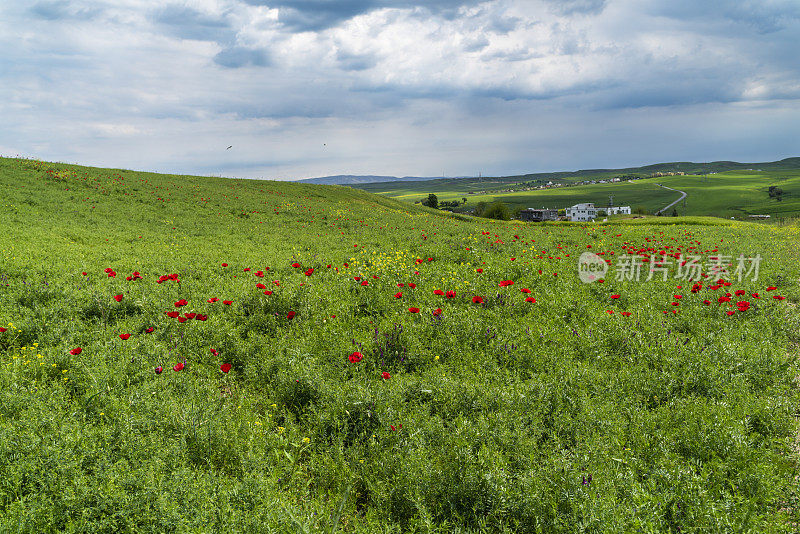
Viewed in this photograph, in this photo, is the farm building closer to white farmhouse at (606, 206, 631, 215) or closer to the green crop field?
white farmhouse at (606, 206, 631, 215)

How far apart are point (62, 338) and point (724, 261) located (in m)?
16.7

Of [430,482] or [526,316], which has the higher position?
[526,316]

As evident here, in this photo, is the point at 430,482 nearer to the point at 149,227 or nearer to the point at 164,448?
the point at 164,448

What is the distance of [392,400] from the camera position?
5078 millimetres

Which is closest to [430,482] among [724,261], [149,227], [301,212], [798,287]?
[798,287]

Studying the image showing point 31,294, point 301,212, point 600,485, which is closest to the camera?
point 600,485

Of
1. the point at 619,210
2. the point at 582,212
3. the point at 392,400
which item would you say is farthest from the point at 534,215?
the point at 392,400

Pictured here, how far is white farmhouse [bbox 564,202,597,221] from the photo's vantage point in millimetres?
171000

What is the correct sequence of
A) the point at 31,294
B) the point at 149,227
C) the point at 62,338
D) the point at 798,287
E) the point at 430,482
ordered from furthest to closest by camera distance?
the point at 149,227 → the point at 798,287 → the point at 31,294 → the point at 62,338 → the point at 430,482

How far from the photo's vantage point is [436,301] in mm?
8062

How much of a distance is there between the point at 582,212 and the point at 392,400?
188623 millimetres

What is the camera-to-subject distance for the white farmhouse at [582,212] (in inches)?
6732

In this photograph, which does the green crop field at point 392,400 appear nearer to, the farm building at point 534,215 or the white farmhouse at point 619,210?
the farm building at point 534,215

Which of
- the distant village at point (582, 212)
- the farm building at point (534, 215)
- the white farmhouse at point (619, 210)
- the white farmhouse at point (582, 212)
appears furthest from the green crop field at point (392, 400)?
the white farmhouse at point (619, 210)
